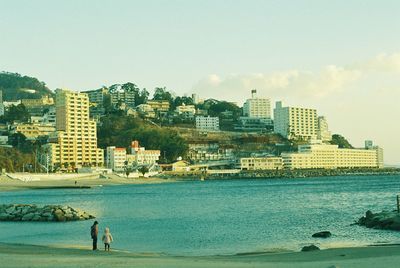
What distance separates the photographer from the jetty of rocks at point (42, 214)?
50.4 m

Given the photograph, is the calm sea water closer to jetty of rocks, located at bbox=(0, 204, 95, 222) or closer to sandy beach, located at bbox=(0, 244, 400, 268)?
jetty of rocks, located at bbox=(0, 204, 95, 222)

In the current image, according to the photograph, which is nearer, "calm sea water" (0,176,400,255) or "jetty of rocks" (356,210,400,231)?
"calm sea water" (0,176,400,255)

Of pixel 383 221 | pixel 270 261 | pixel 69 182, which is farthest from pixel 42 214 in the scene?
pixel 69 182

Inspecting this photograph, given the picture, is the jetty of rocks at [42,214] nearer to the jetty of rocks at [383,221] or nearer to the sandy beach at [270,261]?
the jetty of rocks at [383,221]

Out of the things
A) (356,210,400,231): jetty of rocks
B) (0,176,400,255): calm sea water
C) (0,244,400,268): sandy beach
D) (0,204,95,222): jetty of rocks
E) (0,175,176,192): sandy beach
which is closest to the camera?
(0,244,400,268): sandy beach

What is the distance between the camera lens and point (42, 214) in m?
51.1

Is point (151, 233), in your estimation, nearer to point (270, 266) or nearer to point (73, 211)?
point (73, 211)


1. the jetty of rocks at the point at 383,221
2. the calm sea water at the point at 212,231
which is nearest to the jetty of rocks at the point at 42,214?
the calm sea water at the point at 212,231

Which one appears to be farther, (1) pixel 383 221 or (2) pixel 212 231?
(2) pixel 212 231

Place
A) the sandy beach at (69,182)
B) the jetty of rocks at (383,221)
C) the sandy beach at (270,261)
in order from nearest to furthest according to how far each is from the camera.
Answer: the sandy beach at (270,261) < the jetty of rocks at (383,221) < the sandy beach at (69,182)

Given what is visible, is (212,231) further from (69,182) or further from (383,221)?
(69,182)

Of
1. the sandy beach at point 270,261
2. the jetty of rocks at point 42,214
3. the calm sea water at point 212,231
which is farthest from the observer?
the jetty of rocks at point 42,214

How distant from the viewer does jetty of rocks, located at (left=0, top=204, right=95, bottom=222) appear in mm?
50375

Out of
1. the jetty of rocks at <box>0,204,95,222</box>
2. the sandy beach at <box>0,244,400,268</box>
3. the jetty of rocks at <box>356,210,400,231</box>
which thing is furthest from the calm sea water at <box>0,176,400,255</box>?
the sandy beach at <box>0,244,400,268</box>
